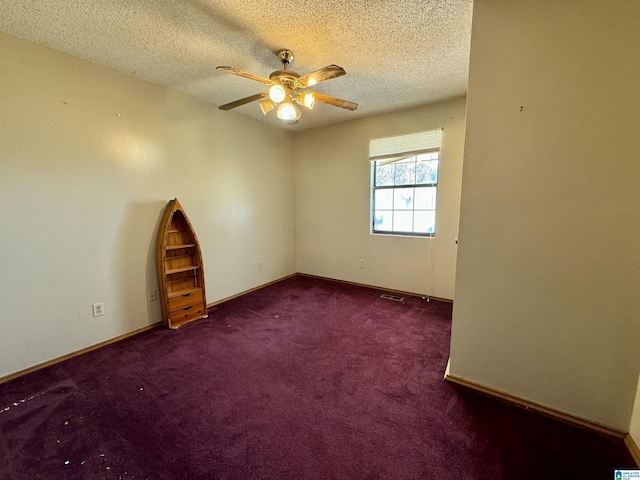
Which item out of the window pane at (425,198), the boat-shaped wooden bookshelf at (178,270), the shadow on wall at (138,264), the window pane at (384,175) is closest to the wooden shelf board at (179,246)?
the boat-shaped wooden bookshelf at (178,270)

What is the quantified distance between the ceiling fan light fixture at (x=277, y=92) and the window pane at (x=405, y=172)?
218 cm

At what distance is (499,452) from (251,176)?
363cm

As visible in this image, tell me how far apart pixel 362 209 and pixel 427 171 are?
3.27 ft

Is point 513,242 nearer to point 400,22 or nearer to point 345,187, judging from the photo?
point 400,22

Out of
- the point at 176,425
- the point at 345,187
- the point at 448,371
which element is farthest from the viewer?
the point at 345,187

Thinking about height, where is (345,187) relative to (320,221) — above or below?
above

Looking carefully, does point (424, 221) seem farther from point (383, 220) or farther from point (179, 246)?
point (179, 246)

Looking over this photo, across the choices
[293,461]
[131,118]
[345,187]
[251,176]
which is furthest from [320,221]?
[293,461]

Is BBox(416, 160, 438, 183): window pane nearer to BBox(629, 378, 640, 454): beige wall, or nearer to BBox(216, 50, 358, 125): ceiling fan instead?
BBox(216, 50, 358, 125): ceiling fan

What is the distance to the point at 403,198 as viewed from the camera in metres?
3.63

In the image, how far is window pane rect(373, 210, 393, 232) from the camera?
378cm

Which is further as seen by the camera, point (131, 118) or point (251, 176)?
point (251, 176)

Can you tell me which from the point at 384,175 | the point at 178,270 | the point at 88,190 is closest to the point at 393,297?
the point at 384,175

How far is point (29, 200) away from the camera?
201cm
